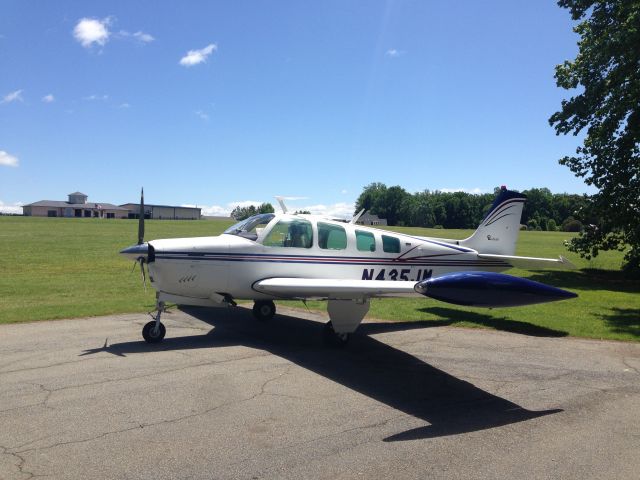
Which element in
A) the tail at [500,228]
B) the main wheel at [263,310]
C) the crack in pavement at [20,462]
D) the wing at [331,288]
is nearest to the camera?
the crack in pavement at [20,462]

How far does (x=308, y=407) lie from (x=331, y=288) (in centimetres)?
244

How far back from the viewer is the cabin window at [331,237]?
999 cm

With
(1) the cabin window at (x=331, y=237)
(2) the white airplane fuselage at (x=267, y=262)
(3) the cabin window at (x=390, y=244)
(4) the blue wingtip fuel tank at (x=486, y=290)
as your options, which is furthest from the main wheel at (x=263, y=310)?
(4) the blue wingtip fuel tank at (x=486, y=290)

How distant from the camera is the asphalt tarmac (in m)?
4.51

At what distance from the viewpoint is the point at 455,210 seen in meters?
144

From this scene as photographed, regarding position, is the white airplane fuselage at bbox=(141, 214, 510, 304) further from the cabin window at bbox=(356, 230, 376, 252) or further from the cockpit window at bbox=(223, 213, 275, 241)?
the cockpit window at bbox=(223, 213, 275, 241)

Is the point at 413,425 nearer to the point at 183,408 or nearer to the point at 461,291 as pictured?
the point at 461,291

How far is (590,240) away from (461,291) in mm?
20888

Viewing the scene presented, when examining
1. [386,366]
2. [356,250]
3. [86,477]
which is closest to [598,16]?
[356,250]

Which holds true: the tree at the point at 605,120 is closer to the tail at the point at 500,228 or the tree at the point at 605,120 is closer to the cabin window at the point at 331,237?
the tail at the point at 500,228

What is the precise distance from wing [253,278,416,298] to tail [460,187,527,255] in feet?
16.3

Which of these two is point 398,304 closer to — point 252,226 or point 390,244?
point 390,244

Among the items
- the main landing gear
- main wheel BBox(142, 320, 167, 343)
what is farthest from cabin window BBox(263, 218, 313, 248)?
main wheel BBox(142, 320, 167, 343)

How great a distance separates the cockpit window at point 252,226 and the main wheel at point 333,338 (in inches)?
93.9
